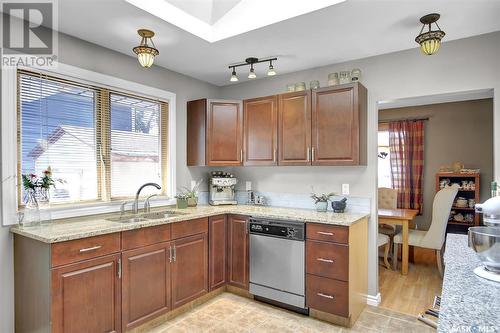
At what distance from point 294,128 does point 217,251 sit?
61.1 inches

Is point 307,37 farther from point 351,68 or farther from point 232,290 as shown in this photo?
point 232,290

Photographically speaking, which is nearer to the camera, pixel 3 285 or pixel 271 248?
pixel 3 285

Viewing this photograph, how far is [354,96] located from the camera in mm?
2867

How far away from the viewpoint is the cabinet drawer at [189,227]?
9.09 feet

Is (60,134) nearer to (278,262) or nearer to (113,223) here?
(113,223)

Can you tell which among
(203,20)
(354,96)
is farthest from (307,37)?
(203,20)

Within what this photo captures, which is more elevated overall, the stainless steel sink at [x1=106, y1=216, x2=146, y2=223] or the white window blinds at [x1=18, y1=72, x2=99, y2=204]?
the white window blinds at [x1=18, y1=72, x2=99, y2=204]

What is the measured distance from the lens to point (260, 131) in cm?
349

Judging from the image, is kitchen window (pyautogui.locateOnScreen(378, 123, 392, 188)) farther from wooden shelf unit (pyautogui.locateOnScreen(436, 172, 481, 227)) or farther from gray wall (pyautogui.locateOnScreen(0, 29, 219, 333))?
gray wall (pyautogui.locateOnScreen(0, 29, 219, 333))

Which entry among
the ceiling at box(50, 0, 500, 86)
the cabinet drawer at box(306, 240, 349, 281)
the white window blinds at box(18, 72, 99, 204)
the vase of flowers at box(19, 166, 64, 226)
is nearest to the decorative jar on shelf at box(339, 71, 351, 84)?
the ceiling at box(50, 0, 500, 86)

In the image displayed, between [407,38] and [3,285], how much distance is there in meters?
3.77

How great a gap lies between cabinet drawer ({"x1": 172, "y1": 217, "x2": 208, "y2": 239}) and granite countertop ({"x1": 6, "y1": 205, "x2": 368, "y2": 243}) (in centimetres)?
6

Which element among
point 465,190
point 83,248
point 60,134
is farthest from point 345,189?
point 465,190

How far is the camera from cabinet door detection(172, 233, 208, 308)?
9.09ft
